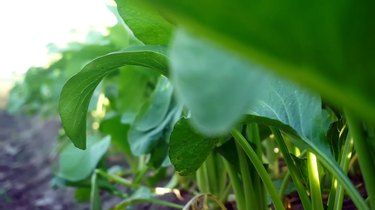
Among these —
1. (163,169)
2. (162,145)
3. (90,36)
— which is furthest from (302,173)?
(90,36)

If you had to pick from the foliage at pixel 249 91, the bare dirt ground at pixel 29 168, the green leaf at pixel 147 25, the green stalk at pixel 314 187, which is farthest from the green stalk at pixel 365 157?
the bare dirt ground at pixel 29 168

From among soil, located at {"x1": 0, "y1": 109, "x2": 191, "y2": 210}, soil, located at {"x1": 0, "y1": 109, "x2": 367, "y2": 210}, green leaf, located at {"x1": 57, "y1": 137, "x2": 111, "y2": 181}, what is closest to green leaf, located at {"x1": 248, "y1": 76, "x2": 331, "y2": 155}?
soil, located at {"x1": 0, "y1": 109, "x2": 367, "y2": 210}

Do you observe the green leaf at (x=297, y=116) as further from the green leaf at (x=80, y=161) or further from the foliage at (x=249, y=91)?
the green leaf at (x=80, y=161)

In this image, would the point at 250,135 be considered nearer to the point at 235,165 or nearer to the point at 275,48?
the point at 235,165

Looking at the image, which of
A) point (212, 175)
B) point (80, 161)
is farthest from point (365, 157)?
point (80, 161)

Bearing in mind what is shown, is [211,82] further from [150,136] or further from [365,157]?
[150,136]

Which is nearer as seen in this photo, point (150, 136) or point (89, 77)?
point (89, 77)
